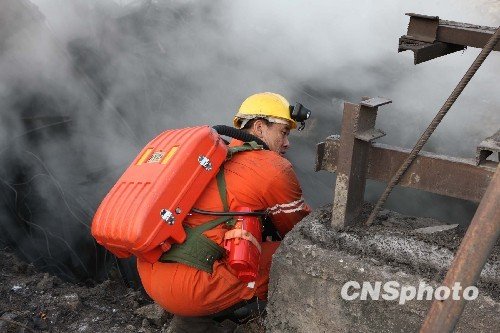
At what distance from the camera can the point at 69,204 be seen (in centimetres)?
539

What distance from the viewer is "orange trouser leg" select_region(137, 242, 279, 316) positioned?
2676 mm

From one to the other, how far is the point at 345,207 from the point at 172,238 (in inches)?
34.0

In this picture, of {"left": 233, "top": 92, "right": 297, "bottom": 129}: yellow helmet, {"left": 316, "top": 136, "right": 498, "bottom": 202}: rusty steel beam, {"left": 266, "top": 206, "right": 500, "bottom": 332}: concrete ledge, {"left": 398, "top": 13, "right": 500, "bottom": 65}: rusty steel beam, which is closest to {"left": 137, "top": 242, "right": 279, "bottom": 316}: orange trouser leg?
{"left": 266, "top": 206, "right": 500, "bottom": 332}: concrete ledge

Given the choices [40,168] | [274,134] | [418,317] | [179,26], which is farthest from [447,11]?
[418,317]

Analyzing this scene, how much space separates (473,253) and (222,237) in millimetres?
1581

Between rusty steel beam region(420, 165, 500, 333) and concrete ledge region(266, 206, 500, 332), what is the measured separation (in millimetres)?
934

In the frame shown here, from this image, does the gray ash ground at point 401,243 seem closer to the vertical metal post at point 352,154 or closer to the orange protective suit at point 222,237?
the vertical metal post at point 352,154

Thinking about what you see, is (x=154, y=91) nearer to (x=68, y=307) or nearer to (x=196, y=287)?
(x=68, y=307)

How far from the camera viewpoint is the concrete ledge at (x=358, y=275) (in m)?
2.25

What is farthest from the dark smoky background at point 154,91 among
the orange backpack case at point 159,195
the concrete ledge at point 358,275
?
the orange backpack case at point 159,195

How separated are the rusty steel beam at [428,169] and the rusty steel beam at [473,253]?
111 centimetres

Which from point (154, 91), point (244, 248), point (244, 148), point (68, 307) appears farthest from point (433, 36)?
point (154, 91)

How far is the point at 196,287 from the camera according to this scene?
2678 mm

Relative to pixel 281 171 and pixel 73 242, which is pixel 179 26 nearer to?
pixel 73 242
